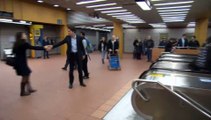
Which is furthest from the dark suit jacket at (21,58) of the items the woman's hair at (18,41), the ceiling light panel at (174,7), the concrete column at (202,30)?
the concrete column at (202,30)

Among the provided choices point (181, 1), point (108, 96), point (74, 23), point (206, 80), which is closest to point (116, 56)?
point (181, 1)

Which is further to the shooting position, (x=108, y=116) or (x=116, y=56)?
(x=116, y=56)

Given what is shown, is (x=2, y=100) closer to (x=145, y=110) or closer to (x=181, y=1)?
(x=145, y=110)

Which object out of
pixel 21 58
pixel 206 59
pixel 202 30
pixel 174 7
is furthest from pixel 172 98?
pixel 202 30

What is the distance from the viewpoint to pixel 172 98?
8.04 ft

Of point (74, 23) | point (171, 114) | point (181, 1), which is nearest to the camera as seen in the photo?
point (171, 114)

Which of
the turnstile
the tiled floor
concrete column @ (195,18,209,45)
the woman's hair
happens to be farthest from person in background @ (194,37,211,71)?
concrete column @ (195,18,209,45)

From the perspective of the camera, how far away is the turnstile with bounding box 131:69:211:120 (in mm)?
2354

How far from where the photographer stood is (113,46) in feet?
26.3

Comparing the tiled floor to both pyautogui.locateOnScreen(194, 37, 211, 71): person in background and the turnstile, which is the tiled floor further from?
pyautogui.locateOnScreen(194, 37, 211, 71): person in background

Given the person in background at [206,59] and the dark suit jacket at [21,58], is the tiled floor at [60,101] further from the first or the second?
the person in background at [206,59]

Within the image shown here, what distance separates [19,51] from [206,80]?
3.60 meters

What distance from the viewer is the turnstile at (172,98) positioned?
2354mm

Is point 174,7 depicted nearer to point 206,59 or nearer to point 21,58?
point 206,59
